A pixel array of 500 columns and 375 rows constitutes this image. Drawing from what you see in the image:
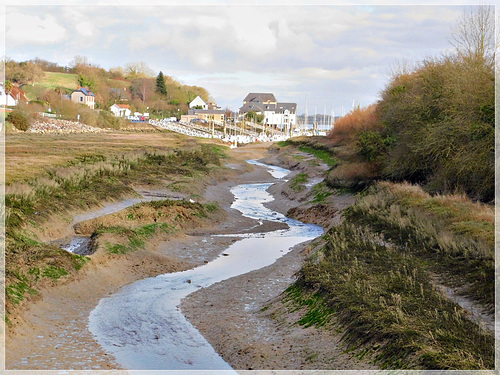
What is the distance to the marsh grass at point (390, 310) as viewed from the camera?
1148 centimetres

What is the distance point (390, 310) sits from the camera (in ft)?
44.7

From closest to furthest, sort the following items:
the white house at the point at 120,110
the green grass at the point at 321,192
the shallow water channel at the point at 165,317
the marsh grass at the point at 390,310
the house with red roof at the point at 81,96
Answer: 1. the marsh grass at the point at 390,310
2. the shallow water channel at the point at 165,317
3. the green grass at the point at 321,192
4. the house with red roof at the point at 81,96
5. the white house at the point at 120,110

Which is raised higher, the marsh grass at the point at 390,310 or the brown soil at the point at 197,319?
the marsh grass at the point at 390,310

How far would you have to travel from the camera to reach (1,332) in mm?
13734

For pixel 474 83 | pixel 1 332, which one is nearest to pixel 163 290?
pixel 1 332

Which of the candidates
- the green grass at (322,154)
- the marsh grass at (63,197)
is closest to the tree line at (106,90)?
the green grass at (322,154)

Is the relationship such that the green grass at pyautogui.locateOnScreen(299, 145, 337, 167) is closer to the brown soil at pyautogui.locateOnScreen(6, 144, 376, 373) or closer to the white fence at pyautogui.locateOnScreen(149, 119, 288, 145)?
the white fence at pyautogui.locateOnScreen(149, 119, 288, 145)

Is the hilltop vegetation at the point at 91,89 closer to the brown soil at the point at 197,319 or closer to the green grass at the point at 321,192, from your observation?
the green grass at the point at 321,192

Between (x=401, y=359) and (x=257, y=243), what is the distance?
18.0 meters

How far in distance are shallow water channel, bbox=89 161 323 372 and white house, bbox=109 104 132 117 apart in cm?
14324

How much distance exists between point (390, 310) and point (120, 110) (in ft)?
530

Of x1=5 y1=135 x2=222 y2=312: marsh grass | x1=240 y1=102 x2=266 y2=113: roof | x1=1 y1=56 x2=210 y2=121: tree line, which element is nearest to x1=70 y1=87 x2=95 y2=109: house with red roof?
x1=1 y1=56 x2=210 y2=121: tree line

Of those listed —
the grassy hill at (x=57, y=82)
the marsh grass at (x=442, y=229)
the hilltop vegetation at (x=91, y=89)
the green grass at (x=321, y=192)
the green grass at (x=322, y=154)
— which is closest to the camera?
the marsh grass at (x=442, y=229)

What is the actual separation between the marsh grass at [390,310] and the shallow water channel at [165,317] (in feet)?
10.2
